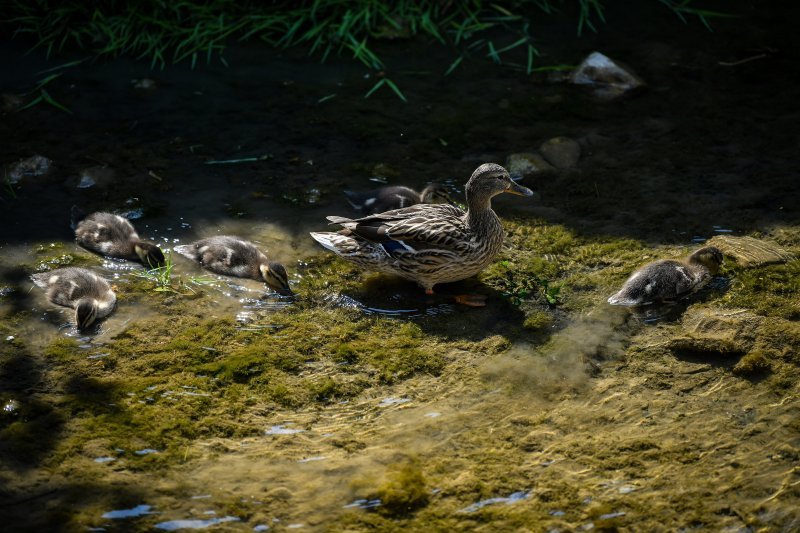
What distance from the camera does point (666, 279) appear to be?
4.59 m

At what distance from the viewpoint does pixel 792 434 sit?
3723mm

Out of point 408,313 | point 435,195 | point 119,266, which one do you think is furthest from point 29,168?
point 408,313

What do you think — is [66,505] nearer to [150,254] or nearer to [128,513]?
[128,513]

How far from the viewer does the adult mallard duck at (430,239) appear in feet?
15.8

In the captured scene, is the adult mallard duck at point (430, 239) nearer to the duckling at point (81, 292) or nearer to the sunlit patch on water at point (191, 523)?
the duckling at point (81, 292)

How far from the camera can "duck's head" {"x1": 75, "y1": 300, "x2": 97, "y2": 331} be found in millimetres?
4445

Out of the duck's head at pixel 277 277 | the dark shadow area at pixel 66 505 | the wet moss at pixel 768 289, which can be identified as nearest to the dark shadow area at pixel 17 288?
the duck's head at pixel 277 277

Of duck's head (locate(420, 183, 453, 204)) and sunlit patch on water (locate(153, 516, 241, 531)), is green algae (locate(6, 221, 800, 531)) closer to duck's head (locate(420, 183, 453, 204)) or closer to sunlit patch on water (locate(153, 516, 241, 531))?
sunlit patch on water (locate(153, 516, 241, 531))

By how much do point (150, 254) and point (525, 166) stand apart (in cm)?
246

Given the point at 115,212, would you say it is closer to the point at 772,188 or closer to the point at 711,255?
the point at 711,255

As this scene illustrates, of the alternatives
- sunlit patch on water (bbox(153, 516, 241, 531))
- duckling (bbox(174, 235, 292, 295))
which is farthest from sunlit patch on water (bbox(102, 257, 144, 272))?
sunlit patch on water (bbox(153, 516, 241, 531))

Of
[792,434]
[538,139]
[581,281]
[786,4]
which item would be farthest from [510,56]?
[792,434]

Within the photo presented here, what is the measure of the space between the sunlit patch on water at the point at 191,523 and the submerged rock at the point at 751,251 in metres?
3.03

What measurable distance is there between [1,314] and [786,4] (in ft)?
22.0
